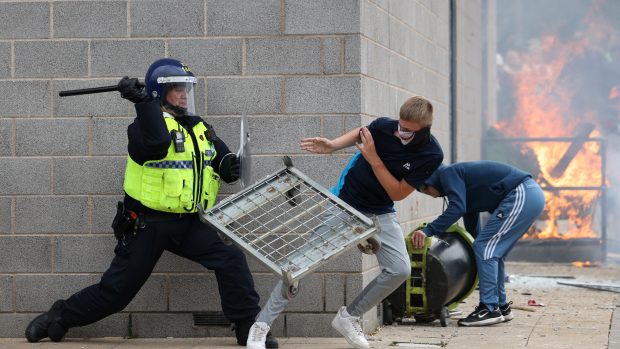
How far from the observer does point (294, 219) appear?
24.8 feet

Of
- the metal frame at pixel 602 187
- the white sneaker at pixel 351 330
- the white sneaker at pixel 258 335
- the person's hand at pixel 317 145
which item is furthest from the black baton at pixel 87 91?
the metal frame at pixel 602 187

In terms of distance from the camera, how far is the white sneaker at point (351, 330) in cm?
800

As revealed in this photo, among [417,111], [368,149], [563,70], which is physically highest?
[563,70]

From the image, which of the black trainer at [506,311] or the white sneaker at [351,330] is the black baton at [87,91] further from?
the black trainer at [506,311]

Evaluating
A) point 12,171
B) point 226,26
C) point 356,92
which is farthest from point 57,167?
point 356,92

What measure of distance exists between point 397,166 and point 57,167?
8.03 feet

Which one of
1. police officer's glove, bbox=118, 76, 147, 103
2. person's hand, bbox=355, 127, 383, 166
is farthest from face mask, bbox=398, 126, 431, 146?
police officer's glove, bbox=118, 76, 147, 103

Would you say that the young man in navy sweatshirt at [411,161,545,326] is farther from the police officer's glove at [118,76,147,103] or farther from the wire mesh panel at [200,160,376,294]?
the police officer's glove at [118,76,147,103]

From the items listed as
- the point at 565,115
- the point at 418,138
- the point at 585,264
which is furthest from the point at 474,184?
the point at 565,115

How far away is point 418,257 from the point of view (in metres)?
9.41

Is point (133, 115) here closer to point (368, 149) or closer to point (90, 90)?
point (90, 90)

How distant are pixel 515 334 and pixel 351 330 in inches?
59.6

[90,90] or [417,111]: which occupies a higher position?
[90,90]

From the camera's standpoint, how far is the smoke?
18453mm
